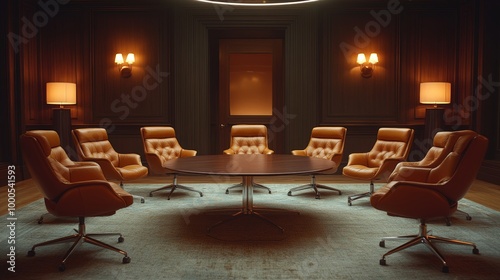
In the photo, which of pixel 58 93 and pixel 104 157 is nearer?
pixel 104 157

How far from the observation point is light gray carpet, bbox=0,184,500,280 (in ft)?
8.79

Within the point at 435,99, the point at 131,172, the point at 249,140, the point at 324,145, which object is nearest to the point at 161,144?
the point at 131,172

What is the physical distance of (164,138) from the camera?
19.0 ft

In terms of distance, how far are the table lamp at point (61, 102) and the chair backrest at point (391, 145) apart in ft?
15.0

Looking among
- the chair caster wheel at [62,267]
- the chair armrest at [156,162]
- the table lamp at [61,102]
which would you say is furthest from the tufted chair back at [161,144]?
the chair caster wheel at [62,267]

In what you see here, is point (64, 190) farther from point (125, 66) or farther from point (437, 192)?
point (125, 66)

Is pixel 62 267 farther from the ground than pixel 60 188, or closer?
closer

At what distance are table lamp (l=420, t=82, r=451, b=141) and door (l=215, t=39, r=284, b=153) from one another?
2320 mm

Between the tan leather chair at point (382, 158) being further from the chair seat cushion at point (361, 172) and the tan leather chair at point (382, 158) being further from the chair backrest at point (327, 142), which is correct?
the chair backrest at point (327, 142)

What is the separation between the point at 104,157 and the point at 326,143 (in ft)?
9.15

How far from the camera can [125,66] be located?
7.04 metres

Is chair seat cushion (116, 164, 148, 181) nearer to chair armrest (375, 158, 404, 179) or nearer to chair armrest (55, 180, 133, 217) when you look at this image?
chair armrest (55, 180, 133, 217)

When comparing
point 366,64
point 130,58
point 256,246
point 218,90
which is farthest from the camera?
point 218,90

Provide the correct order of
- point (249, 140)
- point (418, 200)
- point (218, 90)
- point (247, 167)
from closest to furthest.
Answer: point (418, 200)
point (247, 167)
point (249, 140)
point (218, 90)
